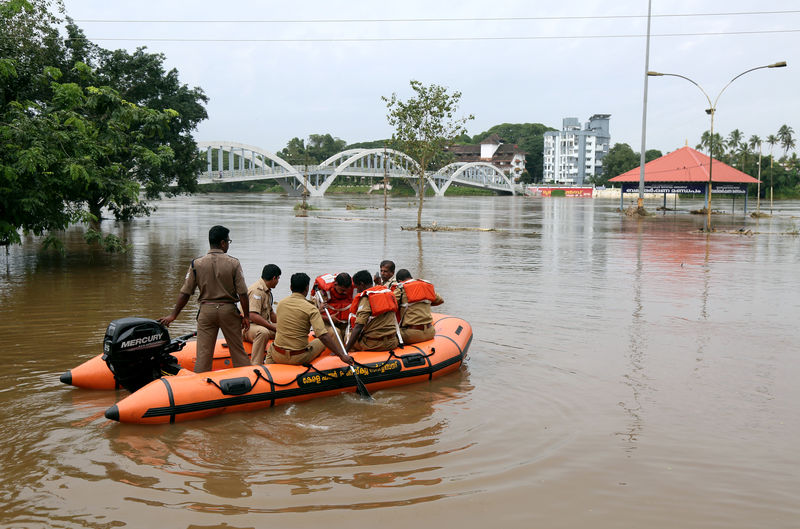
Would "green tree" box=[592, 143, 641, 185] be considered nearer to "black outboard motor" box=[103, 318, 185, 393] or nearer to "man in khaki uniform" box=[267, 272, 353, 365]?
"man in khaki uniform" box=[267, 272, 353, 365]

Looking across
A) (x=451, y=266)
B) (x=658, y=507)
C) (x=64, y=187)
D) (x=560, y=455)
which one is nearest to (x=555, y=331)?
(x=560, y=455)

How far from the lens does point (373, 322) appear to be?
24.2 feet

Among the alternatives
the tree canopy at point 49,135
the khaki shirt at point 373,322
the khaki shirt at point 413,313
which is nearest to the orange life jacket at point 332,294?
the khaki shirt at point 373,322

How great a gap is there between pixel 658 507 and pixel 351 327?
12.9 feet

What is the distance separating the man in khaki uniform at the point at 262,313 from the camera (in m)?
7.06

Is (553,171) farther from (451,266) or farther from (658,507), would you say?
(658,507)

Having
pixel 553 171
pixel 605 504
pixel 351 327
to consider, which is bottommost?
pixel 605 504

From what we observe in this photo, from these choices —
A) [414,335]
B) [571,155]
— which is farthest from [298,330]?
[571,155]

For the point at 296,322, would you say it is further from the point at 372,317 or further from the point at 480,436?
the point at 480,436

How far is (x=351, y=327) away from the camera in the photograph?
760 centimetres

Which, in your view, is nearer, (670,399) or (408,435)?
(408,435)

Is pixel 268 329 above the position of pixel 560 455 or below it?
above

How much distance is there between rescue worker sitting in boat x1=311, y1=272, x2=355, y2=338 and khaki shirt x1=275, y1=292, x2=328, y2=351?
27.3 inches

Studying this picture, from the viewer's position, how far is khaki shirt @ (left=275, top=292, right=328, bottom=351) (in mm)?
6625
